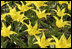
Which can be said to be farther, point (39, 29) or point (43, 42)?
point (39, 29)

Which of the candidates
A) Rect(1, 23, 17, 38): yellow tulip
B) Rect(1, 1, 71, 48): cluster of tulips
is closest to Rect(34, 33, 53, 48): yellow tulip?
Rect(1, 1, 71, 48): cluster of tulips

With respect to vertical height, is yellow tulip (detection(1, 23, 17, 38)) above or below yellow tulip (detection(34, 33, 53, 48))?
above

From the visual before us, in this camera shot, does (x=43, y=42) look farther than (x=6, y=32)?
No

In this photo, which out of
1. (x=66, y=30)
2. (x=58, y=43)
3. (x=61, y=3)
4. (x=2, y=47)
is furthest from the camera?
(x=61, y=3)

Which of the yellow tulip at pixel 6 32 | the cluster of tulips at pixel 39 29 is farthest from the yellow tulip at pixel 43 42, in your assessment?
the yellow tulip at pixel 6 32

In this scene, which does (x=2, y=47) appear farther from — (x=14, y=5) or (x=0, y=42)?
(x=14, y=5)

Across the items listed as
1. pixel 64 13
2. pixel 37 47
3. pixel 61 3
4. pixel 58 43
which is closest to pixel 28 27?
pixel 37 47

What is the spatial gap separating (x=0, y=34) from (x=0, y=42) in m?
0.07

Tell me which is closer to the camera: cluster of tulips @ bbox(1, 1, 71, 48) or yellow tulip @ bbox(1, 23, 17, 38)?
cluster of tulips @ bbox(1, 1, 71, 48)

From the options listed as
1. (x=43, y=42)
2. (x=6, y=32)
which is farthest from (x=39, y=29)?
(x=6, y=32)

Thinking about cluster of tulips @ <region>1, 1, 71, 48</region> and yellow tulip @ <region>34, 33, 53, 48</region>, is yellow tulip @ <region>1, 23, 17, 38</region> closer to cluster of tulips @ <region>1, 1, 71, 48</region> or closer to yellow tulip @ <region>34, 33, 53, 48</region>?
cluster of tulips @ <region>1, 1, 71, 48</region>

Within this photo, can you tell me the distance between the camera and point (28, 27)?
1748 mm

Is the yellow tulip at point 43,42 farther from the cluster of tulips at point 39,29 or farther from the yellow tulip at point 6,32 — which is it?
the yellow tulip at point 6,32

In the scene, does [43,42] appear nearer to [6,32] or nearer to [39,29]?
[39,29]
